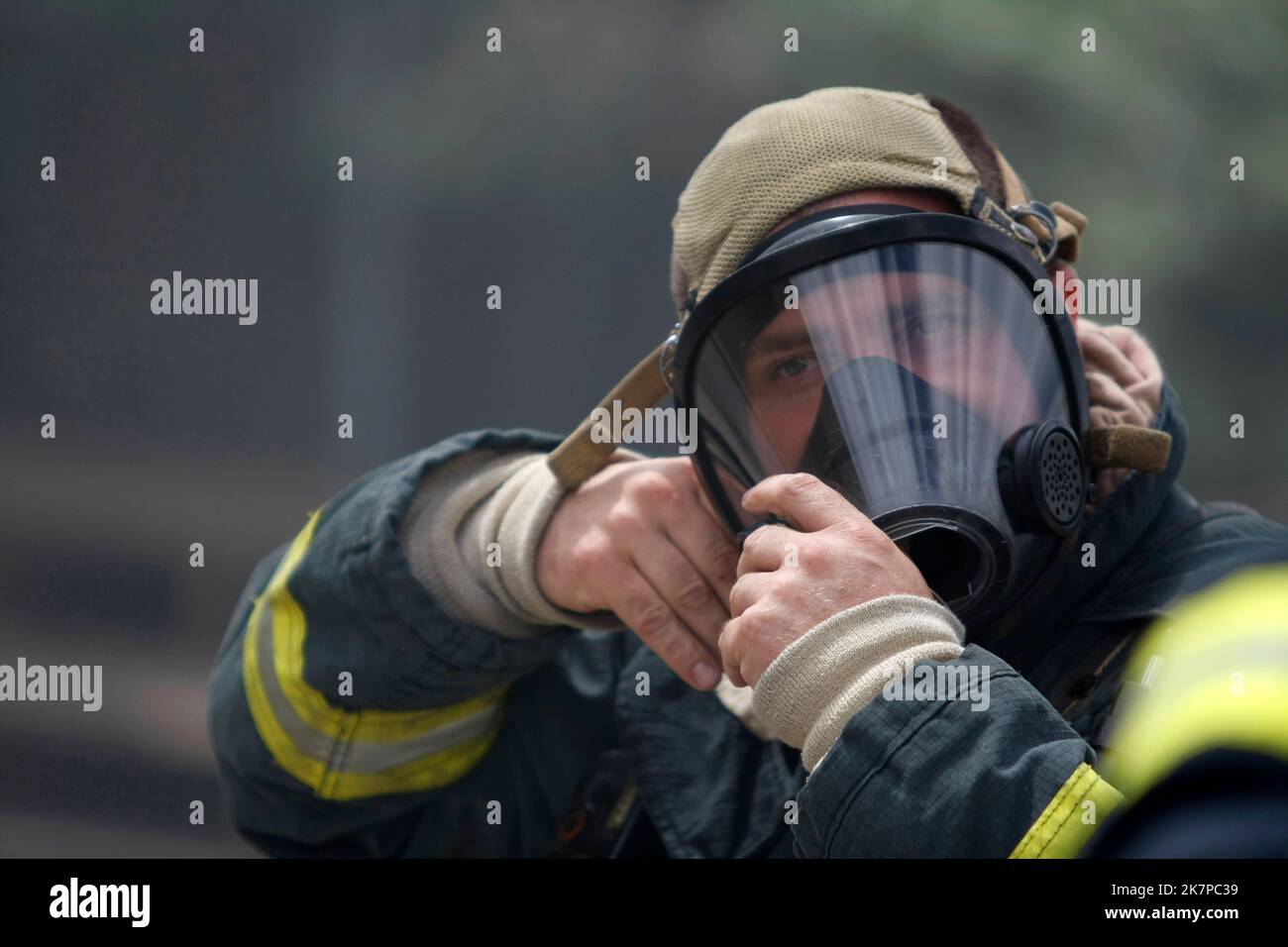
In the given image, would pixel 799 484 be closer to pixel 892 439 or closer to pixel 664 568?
pixel 892 439

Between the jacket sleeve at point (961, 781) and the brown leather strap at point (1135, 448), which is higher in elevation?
the brown leather strap at point (1135, 448)

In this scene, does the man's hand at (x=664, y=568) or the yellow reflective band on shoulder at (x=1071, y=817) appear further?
the man's hand at (x=664, y=568)

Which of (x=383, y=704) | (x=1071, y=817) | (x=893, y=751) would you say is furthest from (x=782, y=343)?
(x=383, y=704)

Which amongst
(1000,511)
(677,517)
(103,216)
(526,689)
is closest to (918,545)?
(1000,511)

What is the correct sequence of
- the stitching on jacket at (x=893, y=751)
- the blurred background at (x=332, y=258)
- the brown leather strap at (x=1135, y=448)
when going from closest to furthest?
the stitching on jacket at (x=893, y=751), the brown leather strap at (x=1135, y=448), the blurred background at (x=332, y=258)

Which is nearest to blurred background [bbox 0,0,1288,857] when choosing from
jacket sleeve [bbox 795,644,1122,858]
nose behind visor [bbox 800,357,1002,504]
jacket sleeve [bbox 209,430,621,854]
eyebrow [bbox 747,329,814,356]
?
jacket sleeve [bbox 209,430,621,854]

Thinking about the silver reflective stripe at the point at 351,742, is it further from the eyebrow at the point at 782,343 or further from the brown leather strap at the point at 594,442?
the eyebrow at the point at 782,343

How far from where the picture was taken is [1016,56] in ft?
13.0

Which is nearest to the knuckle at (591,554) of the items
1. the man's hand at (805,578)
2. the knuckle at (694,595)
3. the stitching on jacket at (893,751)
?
the knuckle at (694,595)

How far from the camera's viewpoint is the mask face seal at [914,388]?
1575 mm

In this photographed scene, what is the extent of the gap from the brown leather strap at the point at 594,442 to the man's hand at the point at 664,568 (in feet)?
0.27

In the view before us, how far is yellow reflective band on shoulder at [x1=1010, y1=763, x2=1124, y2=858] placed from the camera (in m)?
1.23

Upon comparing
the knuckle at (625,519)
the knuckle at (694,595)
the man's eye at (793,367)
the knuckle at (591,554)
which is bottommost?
the knuckle at (694,595)
